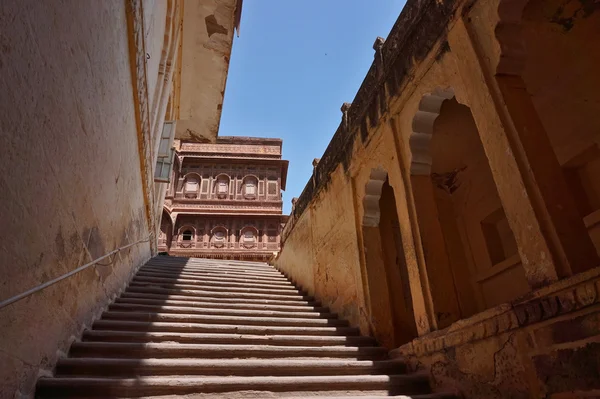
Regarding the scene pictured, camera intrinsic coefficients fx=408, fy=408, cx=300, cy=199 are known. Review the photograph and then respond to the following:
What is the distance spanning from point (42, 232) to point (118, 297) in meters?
3.39

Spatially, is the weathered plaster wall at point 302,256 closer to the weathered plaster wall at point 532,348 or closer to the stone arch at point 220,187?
the weathered plaster wall at point 532,348

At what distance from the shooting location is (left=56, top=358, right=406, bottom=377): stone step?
341 centimetres

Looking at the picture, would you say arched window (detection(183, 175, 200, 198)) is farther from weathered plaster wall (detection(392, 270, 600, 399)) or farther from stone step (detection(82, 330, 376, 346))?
weathered plaster wall (detection(392, 270, 600, 399))

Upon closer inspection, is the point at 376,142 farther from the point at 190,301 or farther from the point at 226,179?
the point at 226,179

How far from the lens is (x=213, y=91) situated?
36.2ft

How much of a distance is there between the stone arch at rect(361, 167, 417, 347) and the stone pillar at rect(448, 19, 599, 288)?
7.27 ft

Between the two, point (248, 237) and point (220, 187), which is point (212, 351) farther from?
point (220, 187)

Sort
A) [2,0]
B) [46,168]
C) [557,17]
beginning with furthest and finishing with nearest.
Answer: [557,17]
[46,168]
[2,0]

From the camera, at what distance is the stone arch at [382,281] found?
522 centimetres

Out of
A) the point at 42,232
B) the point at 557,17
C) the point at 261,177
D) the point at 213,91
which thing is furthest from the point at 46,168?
the point at 261,177

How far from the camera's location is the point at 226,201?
81.3 ft

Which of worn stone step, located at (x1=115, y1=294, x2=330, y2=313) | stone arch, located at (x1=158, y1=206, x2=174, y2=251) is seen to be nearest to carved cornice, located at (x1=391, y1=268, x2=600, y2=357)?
worn stone step, located at (x1=115, y1=294, x2=330, y2=313)

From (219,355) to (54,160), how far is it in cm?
249

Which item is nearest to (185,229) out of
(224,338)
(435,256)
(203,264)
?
(203,264)
